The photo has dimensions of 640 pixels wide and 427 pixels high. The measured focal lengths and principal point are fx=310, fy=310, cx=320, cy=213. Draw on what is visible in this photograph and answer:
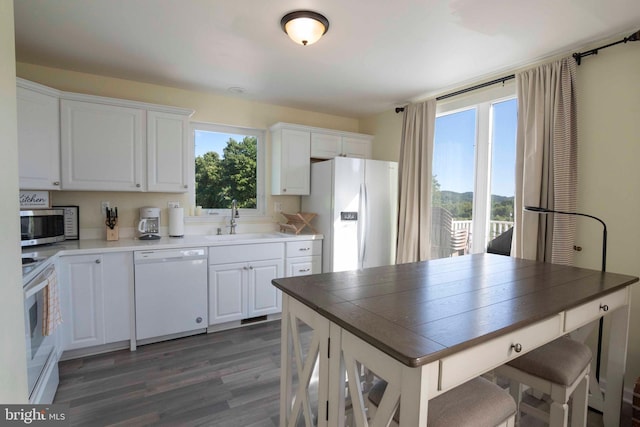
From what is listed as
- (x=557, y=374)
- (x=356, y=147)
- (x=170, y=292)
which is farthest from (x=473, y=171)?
(x=170, y=292)

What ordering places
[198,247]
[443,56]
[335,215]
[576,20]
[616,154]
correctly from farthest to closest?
[335,215] < [198,247] < [443,56] < [616,154] < [576,20]

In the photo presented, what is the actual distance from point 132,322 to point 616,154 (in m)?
3.96

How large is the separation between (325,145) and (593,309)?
3052 mm

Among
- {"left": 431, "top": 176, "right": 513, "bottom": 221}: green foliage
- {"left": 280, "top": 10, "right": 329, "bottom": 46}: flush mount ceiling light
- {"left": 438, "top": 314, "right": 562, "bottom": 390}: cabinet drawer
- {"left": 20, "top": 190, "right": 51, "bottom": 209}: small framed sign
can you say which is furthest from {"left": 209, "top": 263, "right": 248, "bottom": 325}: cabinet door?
{"left": 438, "top": 314, "right": 562, "bottom": 390}: cabinet drawer

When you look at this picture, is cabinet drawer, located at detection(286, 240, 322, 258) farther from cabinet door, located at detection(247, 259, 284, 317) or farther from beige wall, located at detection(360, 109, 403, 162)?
beige wall, located at detection(360, 109, 403, 162)

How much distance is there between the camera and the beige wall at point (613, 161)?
82.3 inches

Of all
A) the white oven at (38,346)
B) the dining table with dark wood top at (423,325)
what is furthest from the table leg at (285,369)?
the white oven at (38,346)

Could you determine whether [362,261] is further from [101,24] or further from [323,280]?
[101,24]

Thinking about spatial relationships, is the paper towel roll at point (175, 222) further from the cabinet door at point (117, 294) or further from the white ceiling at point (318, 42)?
the white ceiling at point (318, 42)

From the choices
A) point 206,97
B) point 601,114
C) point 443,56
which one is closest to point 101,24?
point 206,97

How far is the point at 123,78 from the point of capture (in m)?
3.04

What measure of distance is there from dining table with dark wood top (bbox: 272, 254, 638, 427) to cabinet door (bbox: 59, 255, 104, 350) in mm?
1941

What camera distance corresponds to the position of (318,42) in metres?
2.29

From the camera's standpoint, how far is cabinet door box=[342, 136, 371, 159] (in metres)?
4.10
